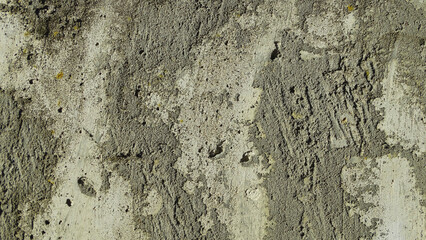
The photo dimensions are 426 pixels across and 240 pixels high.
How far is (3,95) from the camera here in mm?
1955

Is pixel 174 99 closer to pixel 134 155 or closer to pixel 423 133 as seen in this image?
pixel 134 155

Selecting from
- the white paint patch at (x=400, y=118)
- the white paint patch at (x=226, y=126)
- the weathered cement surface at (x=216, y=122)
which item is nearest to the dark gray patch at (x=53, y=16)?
the weathered cement surface at (x=216, y=122)

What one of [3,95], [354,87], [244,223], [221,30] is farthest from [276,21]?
[3,95]

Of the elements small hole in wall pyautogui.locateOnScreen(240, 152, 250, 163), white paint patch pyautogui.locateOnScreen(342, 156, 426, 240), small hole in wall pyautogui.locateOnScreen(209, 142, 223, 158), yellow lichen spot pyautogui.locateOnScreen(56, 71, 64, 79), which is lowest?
white paint patch pyautogui.locateOnScreen(342, 156, 426, 240)

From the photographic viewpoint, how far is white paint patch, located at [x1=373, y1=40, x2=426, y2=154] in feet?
6.20

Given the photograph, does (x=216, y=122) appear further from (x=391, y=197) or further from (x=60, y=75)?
(x=391, y=197)

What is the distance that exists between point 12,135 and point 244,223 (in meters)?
1.62

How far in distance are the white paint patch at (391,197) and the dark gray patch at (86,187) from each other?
1648mm

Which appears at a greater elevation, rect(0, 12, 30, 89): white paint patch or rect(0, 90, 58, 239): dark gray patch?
rect(0, 12, 30, 89): white paint patch

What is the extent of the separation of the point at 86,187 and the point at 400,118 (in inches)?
81.2

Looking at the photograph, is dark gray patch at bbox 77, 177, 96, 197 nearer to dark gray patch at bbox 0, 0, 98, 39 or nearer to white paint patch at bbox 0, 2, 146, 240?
white paint patch at bbox 0, 2, 146, 240

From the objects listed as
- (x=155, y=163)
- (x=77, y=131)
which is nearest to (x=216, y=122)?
(x=155, y=163)

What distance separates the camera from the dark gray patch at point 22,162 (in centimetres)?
194

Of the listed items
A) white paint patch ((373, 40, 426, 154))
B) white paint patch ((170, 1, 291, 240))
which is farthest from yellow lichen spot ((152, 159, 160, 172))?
white paint patch ((373, 40, 426, 154))
